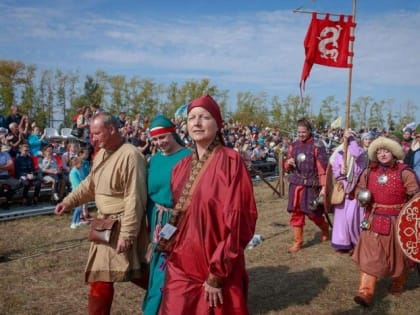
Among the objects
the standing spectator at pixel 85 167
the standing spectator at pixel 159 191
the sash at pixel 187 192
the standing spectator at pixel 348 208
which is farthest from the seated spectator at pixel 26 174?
the sash at pixel 187 192

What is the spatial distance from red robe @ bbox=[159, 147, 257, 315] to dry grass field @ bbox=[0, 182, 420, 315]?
1962mm

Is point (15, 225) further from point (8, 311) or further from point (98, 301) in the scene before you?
point (98, 301)

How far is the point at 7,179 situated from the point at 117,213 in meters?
6.78

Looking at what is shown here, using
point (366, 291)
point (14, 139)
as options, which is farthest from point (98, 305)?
point (14, 139)

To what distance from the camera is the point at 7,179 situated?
9227mm

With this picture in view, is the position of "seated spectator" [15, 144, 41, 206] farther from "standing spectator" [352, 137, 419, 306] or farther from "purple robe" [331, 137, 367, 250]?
"standing spectator" [352, 137, 419, 306]

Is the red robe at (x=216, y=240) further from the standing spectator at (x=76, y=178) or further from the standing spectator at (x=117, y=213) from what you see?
the standing spectator at (x=76, y=178)

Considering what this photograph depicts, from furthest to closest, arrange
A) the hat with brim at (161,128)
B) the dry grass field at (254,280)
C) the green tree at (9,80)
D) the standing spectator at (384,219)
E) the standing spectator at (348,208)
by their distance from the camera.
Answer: the green tree at (9,80) → the standing spectator at (348,208) → the standing spectator at (384,219) → the dry grass field at (254,280) → the hat with brim at (161,128)

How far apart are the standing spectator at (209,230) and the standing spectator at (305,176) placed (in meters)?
3.99

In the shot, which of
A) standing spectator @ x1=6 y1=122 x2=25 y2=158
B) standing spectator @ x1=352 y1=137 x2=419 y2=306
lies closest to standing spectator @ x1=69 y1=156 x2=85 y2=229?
standing spectator @ x1=6 y1=122 x2=25 y2=158

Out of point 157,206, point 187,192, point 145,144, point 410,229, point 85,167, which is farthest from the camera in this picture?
point 145,144

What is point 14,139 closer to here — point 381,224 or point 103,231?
point 103,231

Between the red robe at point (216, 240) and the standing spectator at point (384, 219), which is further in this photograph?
the standing spectator at point (384, 219)

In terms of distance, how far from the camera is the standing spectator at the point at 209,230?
2.40m
